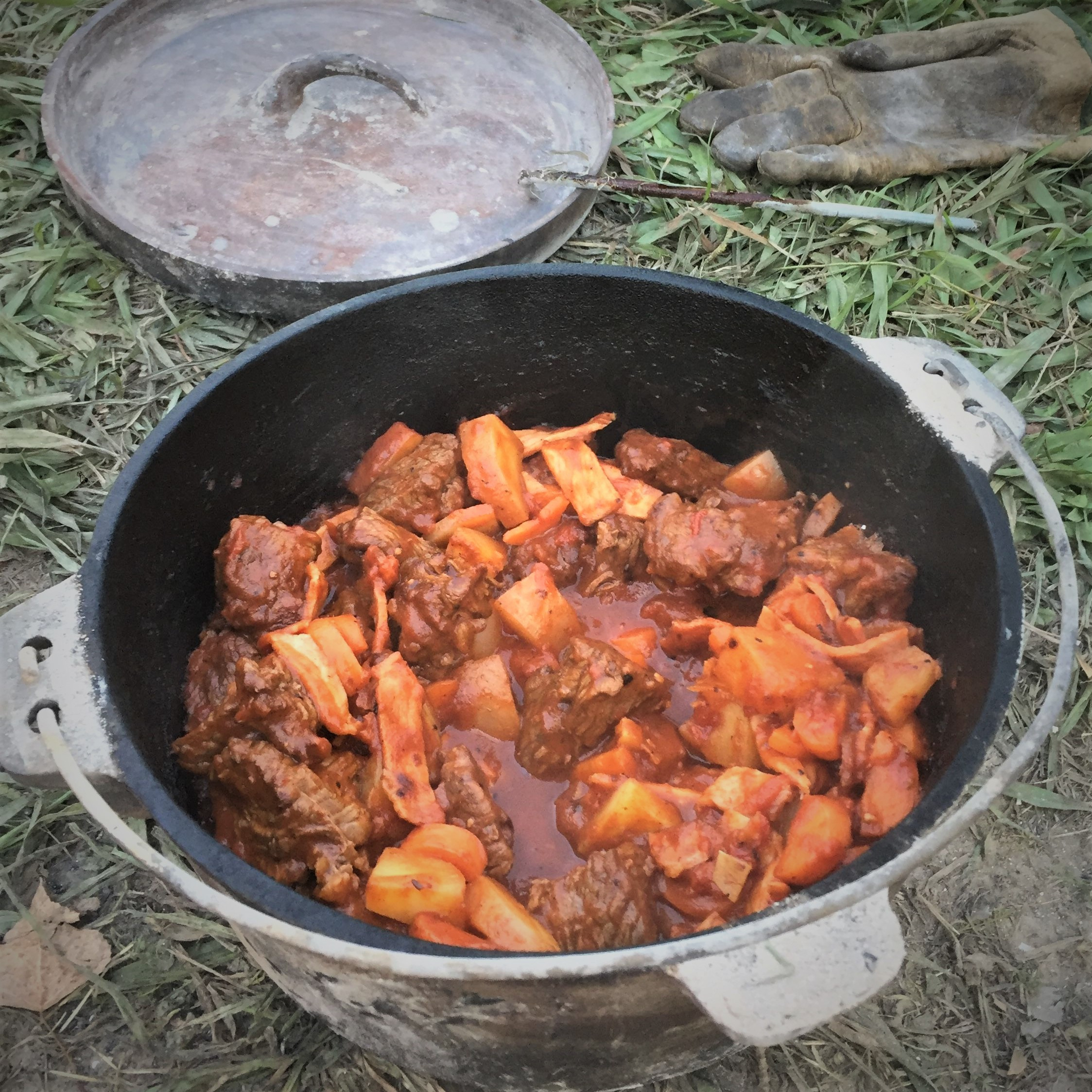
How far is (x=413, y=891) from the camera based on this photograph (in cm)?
206

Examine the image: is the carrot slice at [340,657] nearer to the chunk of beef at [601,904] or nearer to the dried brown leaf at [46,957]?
the chunk of beef at [601,904]

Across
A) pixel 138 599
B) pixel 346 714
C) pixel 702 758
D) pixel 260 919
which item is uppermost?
pixel 260 919

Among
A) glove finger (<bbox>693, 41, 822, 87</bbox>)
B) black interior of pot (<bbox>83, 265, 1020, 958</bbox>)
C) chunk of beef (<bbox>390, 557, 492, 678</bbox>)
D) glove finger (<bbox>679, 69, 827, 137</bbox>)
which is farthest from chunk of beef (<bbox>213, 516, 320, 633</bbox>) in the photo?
glove finger (<bbox>693, 41, 822, 87</bbox>)

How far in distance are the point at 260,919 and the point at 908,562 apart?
6.69 feet

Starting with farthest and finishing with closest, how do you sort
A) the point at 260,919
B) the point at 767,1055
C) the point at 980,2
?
1. the point at 980,2
2. the point at 767,1055
3. the point at 260,919

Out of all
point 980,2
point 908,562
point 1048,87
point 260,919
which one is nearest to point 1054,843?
point 908,562

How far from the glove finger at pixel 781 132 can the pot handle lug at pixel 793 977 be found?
3.87 metres

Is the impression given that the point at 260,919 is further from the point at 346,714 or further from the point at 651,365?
the point at 651,365

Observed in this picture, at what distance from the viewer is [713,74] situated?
487 centimetres

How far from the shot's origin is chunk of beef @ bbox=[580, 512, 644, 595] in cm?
290

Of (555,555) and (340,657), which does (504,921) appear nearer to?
(340,657)

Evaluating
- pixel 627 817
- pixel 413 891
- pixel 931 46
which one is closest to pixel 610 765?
pixel 627 817

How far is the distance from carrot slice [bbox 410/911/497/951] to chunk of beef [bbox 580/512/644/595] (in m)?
1.20

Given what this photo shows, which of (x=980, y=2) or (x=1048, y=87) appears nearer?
(x=1048, y=87)
